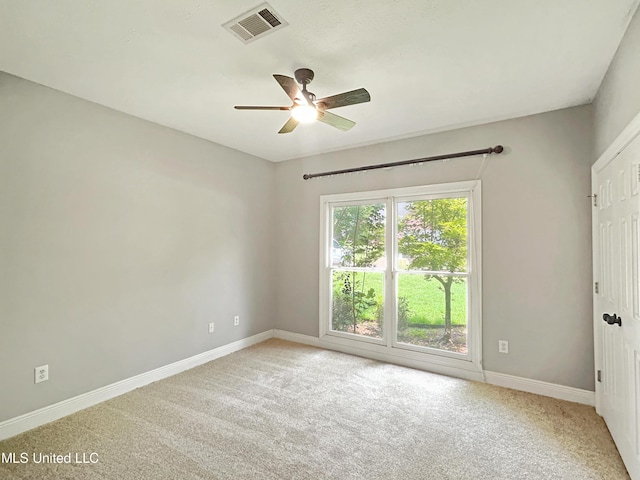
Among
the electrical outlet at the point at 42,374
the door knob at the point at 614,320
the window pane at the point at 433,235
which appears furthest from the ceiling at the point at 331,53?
the electrical outlet at the point at 42,374

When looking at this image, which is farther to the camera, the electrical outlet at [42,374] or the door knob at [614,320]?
the electrical outlet at [42,374]

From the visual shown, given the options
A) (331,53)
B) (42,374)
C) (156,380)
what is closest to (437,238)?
(331,53)

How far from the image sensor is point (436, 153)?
3.54m

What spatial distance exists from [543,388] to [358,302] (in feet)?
6.68

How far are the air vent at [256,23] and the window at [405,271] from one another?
234 centimetres

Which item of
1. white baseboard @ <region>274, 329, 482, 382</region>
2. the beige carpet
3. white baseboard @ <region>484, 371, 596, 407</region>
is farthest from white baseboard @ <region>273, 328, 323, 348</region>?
white baseboard @ <region>484, 371, 596, 407</region>

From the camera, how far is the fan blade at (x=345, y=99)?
2088mm

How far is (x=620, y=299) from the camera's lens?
2090mm

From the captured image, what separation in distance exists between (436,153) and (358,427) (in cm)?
277

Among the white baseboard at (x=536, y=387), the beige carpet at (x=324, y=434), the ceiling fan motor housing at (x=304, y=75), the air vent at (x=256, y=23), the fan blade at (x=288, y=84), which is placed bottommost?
the beige carpet at (x=324, y=434)

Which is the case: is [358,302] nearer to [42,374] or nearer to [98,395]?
[98,395]

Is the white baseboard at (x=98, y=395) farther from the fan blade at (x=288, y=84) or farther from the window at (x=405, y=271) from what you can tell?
the fan blade at (x=288, y=84)


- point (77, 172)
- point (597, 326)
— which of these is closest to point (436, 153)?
point (597, 326)

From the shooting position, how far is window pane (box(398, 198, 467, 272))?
3461 millimetres
